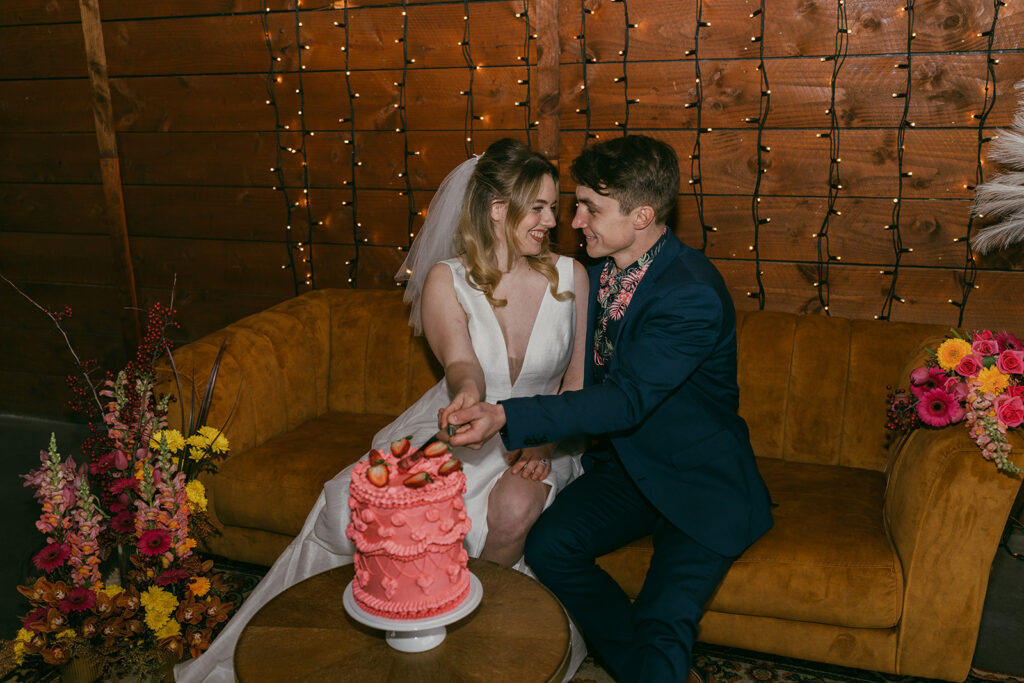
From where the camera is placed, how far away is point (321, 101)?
3.64 meters

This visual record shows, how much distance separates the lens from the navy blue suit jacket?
6.73ft

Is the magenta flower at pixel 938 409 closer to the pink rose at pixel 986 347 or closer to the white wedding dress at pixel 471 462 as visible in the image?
the pink rose at pixel 986 347

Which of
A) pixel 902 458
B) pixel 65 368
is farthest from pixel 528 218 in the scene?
pixel 65 368

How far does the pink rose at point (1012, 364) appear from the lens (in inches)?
85.6

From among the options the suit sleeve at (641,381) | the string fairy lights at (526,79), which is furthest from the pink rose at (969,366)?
the string fairy lights at (526,79)

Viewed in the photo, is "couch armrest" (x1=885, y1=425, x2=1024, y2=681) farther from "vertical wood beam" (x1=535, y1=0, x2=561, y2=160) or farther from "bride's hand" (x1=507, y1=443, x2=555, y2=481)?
"vertical wood beam" (x1=535, y1=0, x2=561, y2=160)

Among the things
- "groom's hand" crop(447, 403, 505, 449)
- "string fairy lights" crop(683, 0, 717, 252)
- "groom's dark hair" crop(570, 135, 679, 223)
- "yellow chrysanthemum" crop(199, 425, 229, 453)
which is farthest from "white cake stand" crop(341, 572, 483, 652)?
"string fairy lights" crop(683, 0, 717, 252)

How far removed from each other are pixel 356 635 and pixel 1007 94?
8.83 feet

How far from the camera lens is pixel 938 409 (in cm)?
222

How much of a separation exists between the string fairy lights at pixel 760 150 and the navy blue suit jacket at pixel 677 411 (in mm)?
988

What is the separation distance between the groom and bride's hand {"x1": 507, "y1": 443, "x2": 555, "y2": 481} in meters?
0.10

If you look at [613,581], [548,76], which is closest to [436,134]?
[548,76]

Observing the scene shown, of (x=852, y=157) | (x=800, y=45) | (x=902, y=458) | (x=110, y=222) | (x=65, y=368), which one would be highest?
(x=800, y=45)

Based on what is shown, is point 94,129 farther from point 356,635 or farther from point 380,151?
point 356,635
